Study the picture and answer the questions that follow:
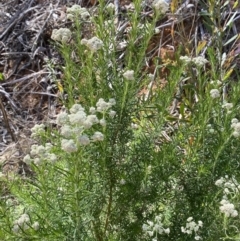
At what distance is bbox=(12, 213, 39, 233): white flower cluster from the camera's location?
72.2 inches

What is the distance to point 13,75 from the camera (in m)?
4.11

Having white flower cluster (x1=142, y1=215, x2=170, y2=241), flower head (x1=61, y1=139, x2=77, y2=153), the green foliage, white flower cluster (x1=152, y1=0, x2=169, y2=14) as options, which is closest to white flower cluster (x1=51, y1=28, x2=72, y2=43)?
the green foliage

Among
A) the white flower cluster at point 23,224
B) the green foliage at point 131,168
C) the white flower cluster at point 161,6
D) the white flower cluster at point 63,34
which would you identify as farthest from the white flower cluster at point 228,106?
the white flower cluster at point 23,224

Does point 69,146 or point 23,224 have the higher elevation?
point 69,146

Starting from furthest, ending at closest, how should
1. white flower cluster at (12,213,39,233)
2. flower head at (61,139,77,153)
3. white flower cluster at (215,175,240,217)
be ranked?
1. white flower cluster at (12,213,39,233)
2. white flower cluster at (215,175,240,217)
3. flower head at (61,139,77,153)

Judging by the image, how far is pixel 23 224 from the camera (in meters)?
1.85

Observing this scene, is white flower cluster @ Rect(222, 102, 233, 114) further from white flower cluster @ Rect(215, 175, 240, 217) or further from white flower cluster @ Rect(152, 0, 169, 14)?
white flower cluster @ Rect(152, 0, 169, 14)

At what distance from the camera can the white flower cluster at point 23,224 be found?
72.2 inches

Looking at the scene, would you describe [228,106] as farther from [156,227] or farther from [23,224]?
[23,224]

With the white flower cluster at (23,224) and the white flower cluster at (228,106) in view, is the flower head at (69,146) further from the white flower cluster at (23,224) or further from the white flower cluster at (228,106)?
the white flower cluster at (228,106)

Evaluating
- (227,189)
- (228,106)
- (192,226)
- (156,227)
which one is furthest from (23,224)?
(228,106)

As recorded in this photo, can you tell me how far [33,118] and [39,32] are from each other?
64 centimetres

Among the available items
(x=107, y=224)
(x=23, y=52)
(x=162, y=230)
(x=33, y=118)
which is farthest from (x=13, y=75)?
(x=162, y=230)

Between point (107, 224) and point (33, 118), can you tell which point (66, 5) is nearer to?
point (33, 118)
